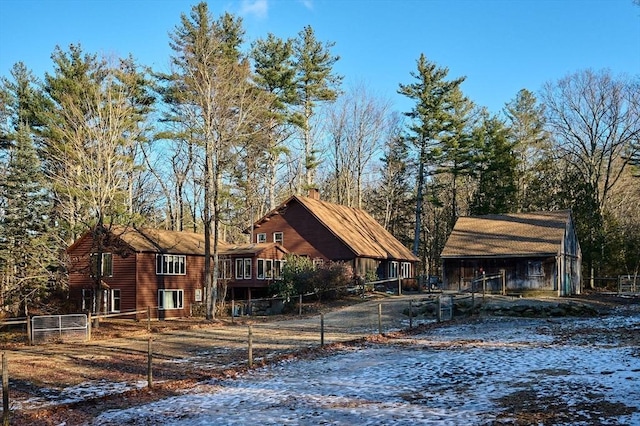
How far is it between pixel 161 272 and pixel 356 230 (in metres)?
16.3

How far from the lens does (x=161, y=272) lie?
41.5 m

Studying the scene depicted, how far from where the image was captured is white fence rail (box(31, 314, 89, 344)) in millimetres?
23406

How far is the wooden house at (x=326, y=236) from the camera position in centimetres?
4406

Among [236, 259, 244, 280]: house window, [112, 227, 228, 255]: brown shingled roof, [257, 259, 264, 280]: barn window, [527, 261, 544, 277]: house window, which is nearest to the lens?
[527, 261, 544, 277]: house window

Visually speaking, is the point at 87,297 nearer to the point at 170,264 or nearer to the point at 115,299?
the point at 115,299

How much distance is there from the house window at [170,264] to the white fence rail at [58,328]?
17165 mm

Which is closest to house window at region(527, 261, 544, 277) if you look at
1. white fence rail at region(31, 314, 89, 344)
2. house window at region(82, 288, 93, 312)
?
white fence rail at region(31, 314, 89, 344)

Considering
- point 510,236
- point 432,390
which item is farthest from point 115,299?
point 432,390

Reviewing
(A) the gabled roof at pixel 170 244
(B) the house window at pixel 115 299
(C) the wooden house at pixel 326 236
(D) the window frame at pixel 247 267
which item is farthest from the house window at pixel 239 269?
(B) the house window at pixel 115 299

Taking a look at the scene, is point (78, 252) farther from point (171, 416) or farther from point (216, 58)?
point (171, 416)

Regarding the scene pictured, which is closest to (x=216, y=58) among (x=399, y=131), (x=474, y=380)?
(x=474, y=380)

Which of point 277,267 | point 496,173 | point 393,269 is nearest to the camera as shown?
point 277,267

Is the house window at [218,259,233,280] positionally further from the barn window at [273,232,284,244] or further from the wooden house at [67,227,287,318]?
the barn window at [273,232,284,244]

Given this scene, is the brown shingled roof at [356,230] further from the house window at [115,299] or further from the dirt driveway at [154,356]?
the house window at [115,299]
